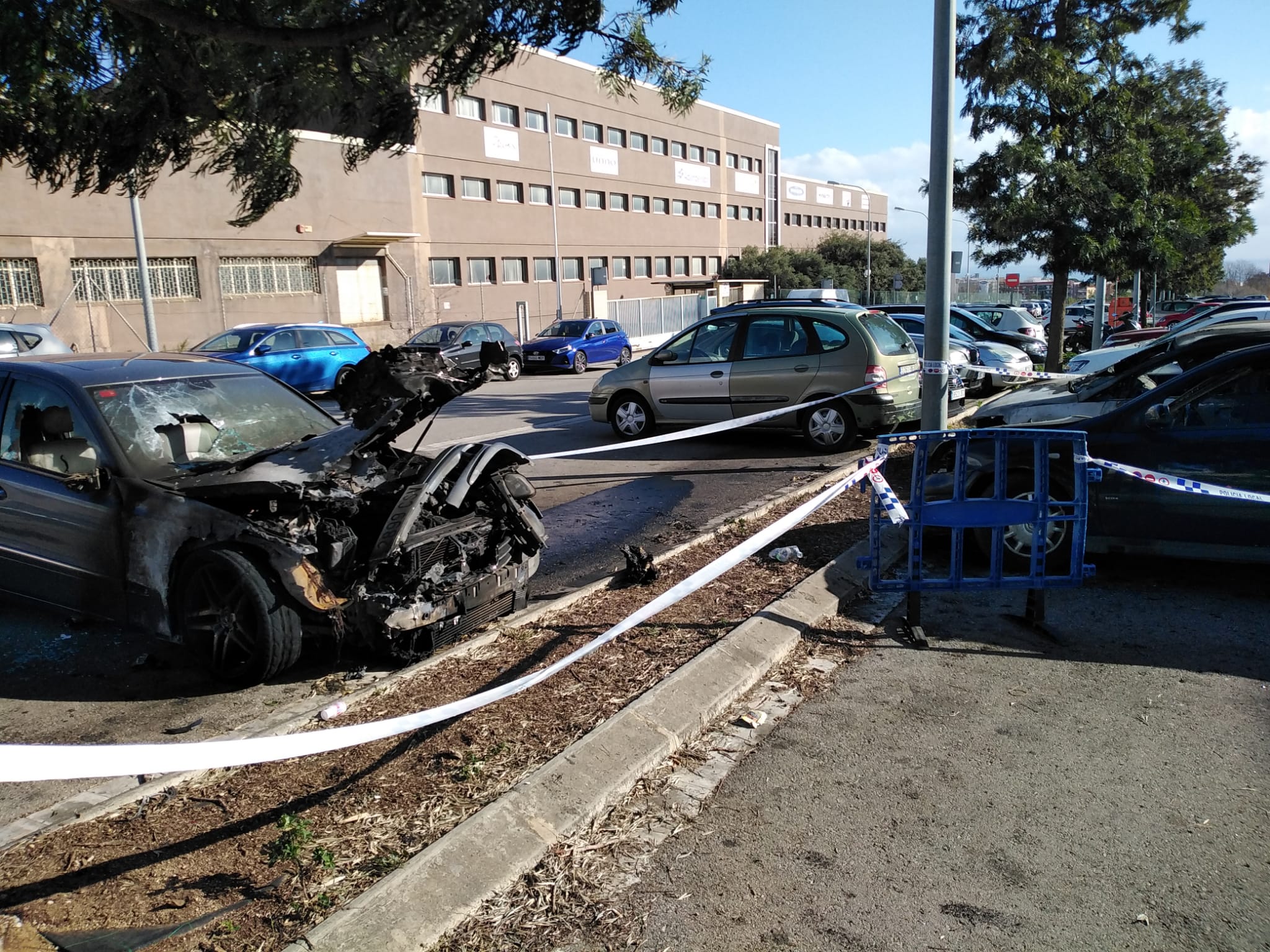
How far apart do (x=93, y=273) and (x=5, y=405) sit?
25226 millimetres

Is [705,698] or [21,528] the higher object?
[21,528]

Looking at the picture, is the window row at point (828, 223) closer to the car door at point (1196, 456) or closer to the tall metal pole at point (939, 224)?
the tall metal pole at point (939, 224)

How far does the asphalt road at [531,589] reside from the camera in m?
4.35

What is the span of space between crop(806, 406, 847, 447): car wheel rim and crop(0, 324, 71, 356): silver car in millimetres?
12195

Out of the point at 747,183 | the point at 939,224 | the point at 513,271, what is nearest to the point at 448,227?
the point at 513,271

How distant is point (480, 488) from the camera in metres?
5.54

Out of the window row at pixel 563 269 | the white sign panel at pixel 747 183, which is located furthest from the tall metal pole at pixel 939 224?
the white sign panel at pixel 747 183

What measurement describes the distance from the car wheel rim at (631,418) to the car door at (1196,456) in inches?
263

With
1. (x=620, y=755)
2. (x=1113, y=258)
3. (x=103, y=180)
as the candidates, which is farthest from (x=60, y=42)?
(x=1113, y=258)

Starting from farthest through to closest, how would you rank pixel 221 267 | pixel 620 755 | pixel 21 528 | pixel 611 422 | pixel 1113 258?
pixel 221 267 < pixel 1113 258 < pixel 611 422 < pixel 21 528 < pixel 620 755

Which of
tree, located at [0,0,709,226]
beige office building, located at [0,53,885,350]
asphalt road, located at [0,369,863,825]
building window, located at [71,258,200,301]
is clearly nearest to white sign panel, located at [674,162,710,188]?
beige office building, located at [0,53,885,350]

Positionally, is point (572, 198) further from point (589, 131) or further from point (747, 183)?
point (747, 183)

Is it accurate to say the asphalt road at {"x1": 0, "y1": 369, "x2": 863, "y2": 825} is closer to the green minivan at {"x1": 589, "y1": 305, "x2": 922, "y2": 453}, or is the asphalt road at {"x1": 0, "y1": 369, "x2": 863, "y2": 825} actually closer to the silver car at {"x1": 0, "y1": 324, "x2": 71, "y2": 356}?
the green minivan at {"x1": 589, "y1": 305, "x2": 922, "y2": 453}

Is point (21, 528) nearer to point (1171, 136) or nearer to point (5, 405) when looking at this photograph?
point (5, 405)
